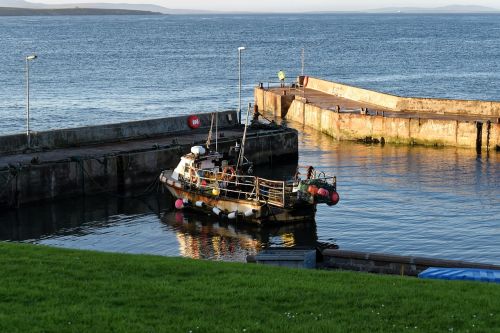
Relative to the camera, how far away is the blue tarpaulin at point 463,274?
68.3 ft

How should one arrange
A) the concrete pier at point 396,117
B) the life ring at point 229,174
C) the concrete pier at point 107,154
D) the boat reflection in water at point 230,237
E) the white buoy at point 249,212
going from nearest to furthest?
the boat reflection in water at point 230,237 → the white buoy at point 249,212 → the life ring at point 229,174 → the concrete pier at point 107,154 → the concrete pier at point 396,117

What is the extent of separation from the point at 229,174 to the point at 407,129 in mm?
21823

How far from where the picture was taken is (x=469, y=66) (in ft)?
433

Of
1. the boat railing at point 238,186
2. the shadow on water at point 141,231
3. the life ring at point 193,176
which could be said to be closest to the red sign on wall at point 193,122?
the shadow on water at point 141,231

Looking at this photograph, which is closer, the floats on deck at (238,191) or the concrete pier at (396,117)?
the floats on deck at (238,191)

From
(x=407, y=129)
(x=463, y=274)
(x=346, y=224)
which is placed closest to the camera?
(x=463, y=274)

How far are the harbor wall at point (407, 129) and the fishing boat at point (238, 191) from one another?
59.3 feet

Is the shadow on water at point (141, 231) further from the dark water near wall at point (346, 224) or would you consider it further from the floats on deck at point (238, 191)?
the floats on deck at point (238, 191)

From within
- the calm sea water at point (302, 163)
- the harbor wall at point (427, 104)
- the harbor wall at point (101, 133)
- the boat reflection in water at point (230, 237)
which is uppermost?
the harbor wall at point (427, 104)

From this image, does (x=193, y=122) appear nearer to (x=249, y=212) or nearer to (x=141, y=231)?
(x=141, y=231)

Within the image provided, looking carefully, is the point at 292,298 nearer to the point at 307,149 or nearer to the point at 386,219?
the point at 386,219

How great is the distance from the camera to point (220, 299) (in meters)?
16.3

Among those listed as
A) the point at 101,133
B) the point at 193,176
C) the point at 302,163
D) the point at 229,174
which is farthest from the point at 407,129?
the point at 193,176

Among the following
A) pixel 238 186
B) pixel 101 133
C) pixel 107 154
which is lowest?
pixel 238 186
